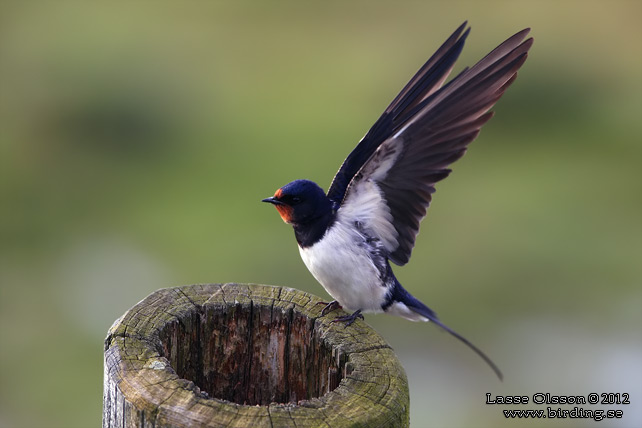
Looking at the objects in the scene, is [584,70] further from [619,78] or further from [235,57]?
[235,57]

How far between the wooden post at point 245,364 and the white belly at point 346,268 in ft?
1.63

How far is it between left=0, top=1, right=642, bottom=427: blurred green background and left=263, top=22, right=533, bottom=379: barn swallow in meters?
2.47

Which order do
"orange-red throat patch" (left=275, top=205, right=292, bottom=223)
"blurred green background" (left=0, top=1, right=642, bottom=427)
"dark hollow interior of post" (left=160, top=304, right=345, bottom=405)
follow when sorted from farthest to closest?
"blurred green background" (left=0, top=1, right=642, bottom=427), "orange-red throat patch" (left=275, top=205, right=292, bottom=223), "dark hollow interior of post" (left=160, top=304, right=345, bottom=405)

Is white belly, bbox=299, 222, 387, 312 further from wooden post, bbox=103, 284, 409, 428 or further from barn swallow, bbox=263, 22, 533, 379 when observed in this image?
wooden post, bbox=103, 284, 409, 428

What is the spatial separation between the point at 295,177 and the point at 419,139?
4556 mm

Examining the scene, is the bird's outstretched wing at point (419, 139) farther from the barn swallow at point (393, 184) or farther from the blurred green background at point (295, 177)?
the blurred green background at point (295, 177)

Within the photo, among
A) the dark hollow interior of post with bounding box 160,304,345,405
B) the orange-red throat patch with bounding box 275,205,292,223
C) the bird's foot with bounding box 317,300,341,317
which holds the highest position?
the orange-red throat patch with bounding box 275,205,292,223

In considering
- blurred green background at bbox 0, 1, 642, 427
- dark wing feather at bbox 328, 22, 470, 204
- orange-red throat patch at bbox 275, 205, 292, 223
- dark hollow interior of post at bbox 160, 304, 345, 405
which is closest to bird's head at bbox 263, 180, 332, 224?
orange-red throat patch at bbox 275, 205, 292, 223

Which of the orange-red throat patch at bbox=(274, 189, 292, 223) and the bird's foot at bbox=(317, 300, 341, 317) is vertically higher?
the orange-red throat patch at bbox=(274, 189, 292, 223)

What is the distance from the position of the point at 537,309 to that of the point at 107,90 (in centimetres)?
508

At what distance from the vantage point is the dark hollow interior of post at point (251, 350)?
9.21 ft

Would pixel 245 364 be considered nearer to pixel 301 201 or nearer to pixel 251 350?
pixel 251 350

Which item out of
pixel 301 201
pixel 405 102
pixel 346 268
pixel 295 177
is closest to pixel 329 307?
pixel 346 268

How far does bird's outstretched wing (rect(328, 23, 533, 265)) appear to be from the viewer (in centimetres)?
318
